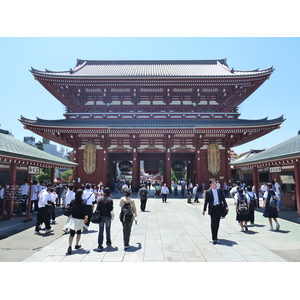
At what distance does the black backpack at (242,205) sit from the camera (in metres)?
7.89

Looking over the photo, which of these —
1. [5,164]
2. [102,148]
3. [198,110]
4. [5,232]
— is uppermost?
[198,110]

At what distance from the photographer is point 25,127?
19.9 m

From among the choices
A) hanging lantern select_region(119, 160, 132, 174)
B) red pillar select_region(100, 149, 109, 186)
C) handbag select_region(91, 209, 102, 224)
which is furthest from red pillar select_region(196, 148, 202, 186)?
handbag select_region(91, 209, 102, 224)

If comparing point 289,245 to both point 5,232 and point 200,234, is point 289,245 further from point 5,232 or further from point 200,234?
point 5,232

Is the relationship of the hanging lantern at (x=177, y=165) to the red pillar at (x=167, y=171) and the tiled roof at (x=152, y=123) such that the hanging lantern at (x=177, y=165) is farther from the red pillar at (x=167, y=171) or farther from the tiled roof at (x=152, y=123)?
the tiled roof at (x=152, y=123)

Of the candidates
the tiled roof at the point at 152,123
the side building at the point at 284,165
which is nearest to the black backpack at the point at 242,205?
the side building at the point at 284,165

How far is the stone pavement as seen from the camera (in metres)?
5.39

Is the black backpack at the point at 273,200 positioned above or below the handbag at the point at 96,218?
above

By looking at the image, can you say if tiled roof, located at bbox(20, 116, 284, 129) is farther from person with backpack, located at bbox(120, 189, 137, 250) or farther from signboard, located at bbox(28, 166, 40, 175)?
person with backpack, located at bbox(120, 189, 137, 250)

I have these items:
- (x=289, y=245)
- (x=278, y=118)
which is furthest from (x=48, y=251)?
(x=278, y=118)

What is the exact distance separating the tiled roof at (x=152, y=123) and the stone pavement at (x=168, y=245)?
11.6 m

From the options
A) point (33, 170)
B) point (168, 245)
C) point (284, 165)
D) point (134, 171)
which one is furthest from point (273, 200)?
point (134, 171)

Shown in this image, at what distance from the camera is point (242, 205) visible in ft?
26.2

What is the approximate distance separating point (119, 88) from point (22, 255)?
18942mm
